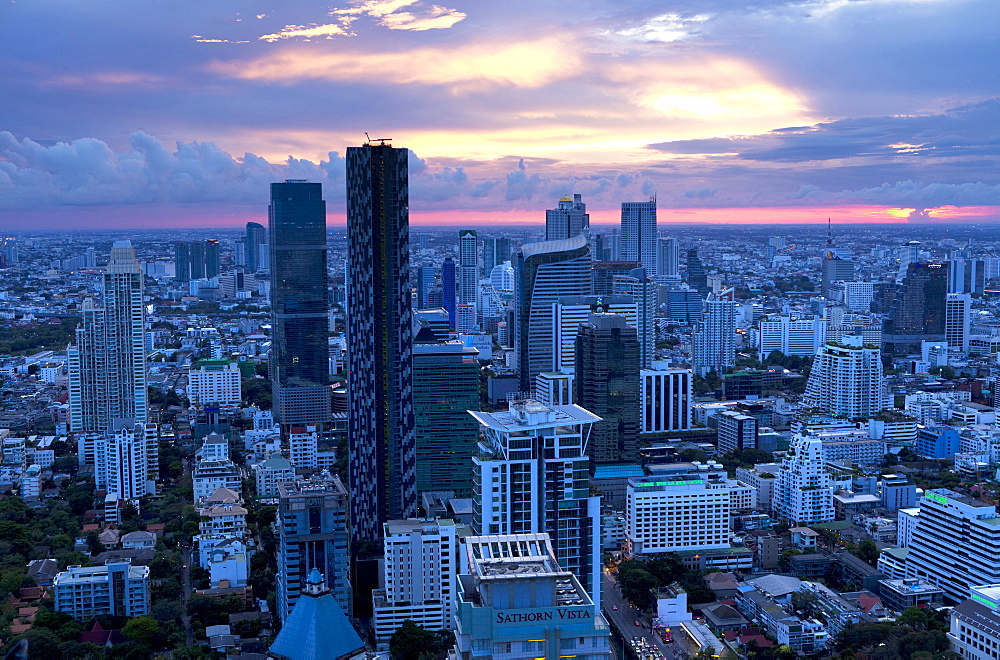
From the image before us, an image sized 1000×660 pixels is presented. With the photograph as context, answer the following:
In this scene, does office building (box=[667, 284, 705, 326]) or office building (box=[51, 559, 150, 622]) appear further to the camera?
office building (box=[667, 284, 705, 326])

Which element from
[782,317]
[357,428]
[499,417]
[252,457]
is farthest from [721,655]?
[782,317]

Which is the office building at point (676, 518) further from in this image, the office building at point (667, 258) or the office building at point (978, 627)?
the office building at point (667, 258)

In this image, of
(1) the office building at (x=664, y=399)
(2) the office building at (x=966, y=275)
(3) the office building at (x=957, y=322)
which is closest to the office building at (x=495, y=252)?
(2) the office building at (x=966, y=275)

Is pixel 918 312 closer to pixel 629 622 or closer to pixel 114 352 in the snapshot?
pixel 629 622

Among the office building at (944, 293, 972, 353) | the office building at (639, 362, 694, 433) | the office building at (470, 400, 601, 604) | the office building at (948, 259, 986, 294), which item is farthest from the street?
the office building at (948, 259, 986, 294)

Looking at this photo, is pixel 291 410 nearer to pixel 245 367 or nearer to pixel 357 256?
pixel 245 367

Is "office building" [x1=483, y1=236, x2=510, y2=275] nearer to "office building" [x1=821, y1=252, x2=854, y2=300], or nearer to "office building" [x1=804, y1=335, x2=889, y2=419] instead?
"office building" [x1=821, y1=252, x2=854, y2=300]

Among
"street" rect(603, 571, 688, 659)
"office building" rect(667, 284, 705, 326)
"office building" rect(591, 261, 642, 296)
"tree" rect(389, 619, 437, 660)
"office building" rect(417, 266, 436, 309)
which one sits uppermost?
"office building" rect(591, 261, 642, 296)
